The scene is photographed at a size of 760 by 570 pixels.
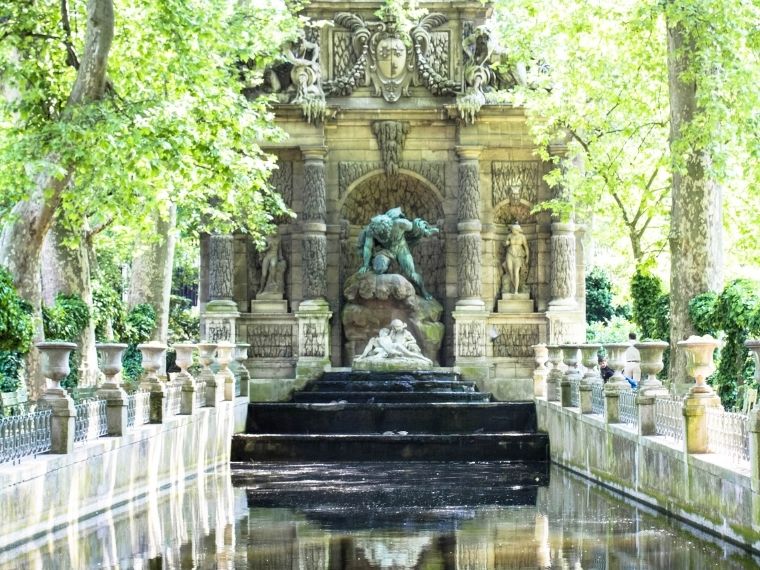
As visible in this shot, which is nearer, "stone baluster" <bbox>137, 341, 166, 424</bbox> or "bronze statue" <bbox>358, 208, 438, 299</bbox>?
"stone baluster" <bbox>137, 341, 166, 424</bbox>

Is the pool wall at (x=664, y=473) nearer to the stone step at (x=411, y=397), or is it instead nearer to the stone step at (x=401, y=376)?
the stone step at (x=411, y=397)

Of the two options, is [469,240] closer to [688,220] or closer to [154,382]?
[688,220]

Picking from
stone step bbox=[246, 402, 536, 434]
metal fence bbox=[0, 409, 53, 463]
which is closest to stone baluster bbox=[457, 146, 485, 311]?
stone step bbox=[246, 402, 536, 434]

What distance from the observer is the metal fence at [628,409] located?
16500mm

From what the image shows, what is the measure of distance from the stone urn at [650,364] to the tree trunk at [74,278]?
1049 centimetres

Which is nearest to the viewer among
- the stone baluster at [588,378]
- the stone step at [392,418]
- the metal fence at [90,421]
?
the metal fence at [90,421]

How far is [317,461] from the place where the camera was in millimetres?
21797

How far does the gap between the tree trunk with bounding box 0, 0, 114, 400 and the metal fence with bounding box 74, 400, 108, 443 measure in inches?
126

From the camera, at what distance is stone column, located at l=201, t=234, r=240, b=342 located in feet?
91.2

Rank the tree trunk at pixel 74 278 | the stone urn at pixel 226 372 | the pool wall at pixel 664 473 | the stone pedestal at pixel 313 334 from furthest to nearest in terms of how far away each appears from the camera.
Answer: the stone pedestal at pixel 313 334, the stone urn at pixel 226 372, the tree trunk at pixel 74 278, the pool wall at pixel 664 473

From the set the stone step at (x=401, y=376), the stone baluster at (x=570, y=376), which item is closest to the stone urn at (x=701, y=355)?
the stone baluster at (x=570, y=376)

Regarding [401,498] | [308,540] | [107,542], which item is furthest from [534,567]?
[401,498]

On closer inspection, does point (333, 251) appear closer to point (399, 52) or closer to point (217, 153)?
point (399, 52)

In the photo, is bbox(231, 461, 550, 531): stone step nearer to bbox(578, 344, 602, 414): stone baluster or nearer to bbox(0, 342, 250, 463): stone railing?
bbox(578, 344, 602, 414): stone baluster
